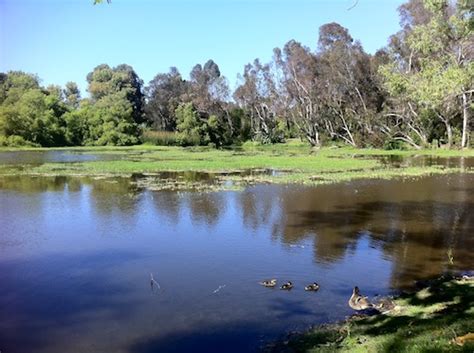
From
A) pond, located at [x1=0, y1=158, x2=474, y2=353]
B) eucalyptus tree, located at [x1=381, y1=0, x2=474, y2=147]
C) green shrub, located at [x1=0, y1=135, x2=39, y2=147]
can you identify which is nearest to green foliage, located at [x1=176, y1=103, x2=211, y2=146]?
green shrub, located at [x1=0, y1=135, x2=39, y2=147]

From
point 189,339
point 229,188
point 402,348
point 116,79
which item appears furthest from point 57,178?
point 116,79

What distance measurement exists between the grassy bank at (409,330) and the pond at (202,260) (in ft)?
2.28

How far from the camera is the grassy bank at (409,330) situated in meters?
5.34

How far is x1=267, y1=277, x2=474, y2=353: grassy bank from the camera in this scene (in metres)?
5.34

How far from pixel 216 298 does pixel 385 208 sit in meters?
10.4

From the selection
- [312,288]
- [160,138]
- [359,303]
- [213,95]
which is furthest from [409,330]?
[213,95]

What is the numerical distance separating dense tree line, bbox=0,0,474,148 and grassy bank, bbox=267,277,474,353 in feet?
71.4

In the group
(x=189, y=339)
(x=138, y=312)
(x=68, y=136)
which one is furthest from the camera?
(x=68, y=136)

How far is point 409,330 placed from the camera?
5973 millimetres

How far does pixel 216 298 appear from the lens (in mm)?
8586

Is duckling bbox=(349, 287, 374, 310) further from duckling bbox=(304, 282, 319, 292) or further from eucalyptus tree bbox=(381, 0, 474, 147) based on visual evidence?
eucalyptus tree bbox=(381, 0, 474, 147)

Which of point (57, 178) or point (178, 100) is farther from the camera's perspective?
point (178, 100)

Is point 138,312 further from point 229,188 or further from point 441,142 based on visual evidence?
point 441,142

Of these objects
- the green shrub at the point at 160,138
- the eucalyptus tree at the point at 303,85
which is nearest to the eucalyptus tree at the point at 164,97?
the green shrub at the point at 160,138
